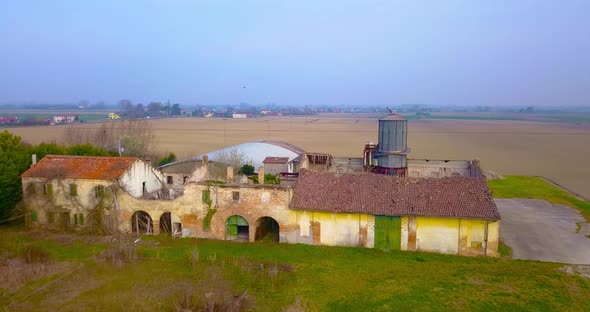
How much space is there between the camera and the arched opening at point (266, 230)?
87.1ft

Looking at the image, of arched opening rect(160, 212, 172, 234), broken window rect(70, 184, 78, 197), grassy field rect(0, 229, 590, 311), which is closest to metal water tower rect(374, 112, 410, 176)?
grassy field rect(0, 229, 590, 311)

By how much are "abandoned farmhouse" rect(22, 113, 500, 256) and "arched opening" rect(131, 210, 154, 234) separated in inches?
2.9

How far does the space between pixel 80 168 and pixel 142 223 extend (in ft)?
16.9

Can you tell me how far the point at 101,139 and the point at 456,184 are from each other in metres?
44.8

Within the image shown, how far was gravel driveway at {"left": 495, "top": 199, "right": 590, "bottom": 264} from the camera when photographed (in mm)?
24094

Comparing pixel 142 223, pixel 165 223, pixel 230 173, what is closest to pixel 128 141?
pixel 142 223

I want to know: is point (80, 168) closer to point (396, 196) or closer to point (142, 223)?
point (142, 223)

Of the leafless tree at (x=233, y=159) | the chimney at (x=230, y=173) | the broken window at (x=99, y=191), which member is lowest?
the leafless tree at (x=233, y=159)

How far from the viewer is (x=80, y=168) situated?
2803 centimetres

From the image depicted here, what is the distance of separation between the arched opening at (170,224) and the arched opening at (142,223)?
31.4 inches

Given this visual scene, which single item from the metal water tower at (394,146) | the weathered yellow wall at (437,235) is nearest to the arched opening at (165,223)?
the metal water tower at (394,146)

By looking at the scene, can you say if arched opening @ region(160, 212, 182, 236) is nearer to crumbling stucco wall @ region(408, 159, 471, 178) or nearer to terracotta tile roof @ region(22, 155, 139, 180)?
terracotta tile roof @ region(22, 155, 139, 180)

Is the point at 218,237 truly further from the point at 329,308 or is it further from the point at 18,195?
the point at 18,195

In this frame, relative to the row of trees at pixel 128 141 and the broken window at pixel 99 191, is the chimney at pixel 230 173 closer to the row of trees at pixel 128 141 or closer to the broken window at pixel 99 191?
the broken window at pixel 99 191
